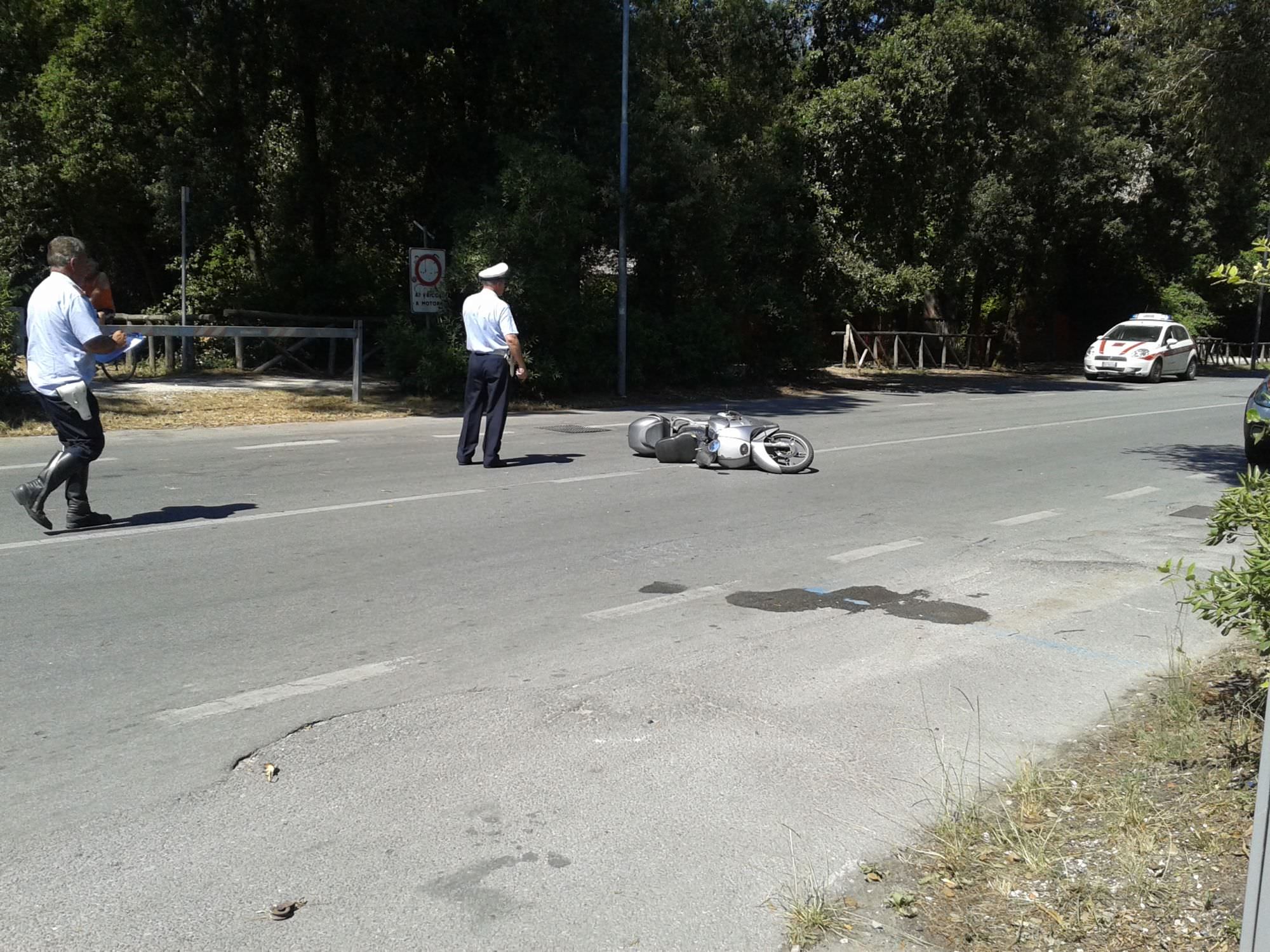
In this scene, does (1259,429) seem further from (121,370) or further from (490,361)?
(121,370)

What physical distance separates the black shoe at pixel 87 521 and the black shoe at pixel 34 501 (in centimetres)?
18

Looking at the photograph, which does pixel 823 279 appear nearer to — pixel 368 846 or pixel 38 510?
pixel 38 510

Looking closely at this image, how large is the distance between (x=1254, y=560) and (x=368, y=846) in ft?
10.2

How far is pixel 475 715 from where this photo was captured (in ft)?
15.9

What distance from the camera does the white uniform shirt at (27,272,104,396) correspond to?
764 cm

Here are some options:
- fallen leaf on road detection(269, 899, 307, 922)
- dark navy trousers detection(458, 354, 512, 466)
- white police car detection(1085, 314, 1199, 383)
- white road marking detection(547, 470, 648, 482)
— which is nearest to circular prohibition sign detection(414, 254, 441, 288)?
dark navy trousers detection(458, 354, 512, 466)

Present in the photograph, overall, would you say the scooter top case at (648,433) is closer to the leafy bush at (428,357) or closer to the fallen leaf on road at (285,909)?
the leafy bush at (428,357)

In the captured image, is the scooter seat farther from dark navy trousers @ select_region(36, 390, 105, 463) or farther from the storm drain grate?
dark navy trousers @ select_region(36, 390, 105, 463)

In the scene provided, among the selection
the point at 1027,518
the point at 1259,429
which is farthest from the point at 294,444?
the point at 1259,429

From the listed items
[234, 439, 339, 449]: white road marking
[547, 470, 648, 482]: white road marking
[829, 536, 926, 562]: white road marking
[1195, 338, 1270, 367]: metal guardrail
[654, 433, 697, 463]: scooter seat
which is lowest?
[829, 536, 926, 562]: white road marking

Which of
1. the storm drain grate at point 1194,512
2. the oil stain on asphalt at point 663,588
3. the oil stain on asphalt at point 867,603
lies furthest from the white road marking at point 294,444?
the storm drain grate at point 1194,512

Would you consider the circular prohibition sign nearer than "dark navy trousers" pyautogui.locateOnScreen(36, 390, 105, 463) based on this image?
No

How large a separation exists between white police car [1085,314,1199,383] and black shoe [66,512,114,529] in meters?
28.8

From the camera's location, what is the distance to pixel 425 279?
63.0ft
